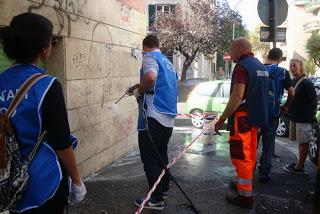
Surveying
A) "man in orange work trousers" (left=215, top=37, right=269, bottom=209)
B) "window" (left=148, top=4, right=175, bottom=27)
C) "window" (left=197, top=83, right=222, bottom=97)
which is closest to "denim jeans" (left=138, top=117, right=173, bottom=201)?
"man in orange work trousers" (left=215, top=37, right=269, bottom=209)

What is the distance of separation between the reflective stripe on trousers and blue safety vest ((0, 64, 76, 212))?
9.92 ft

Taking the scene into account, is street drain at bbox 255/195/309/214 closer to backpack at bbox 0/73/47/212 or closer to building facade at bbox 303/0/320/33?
backpack at bbox 0/73/47/212

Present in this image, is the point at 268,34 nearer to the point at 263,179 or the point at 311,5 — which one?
the point at 263,179

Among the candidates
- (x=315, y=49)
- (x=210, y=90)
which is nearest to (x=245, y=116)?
(x=210, y=90)

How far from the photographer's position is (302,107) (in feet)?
22.0

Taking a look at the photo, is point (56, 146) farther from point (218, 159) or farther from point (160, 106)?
point (218, 159)

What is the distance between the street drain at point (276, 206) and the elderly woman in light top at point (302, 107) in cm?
155

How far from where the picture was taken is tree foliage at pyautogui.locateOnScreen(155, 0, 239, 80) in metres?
29.5

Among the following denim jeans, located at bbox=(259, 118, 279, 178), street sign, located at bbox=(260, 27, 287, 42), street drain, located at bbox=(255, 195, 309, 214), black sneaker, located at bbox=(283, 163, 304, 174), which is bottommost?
street drain, located at bbox=(255, 195, 309, 214)

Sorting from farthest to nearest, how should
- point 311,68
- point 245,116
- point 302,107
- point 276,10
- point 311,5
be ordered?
1. point 311,5
2. point 311,68
3. point 276,10
4. point 302,107
5. point 245,116

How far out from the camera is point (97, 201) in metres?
5.25

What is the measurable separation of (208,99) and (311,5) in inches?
1815

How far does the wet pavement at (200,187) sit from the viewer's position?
5086mm

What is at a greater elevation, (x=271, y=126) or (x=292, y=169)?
(x=271, y=126)
